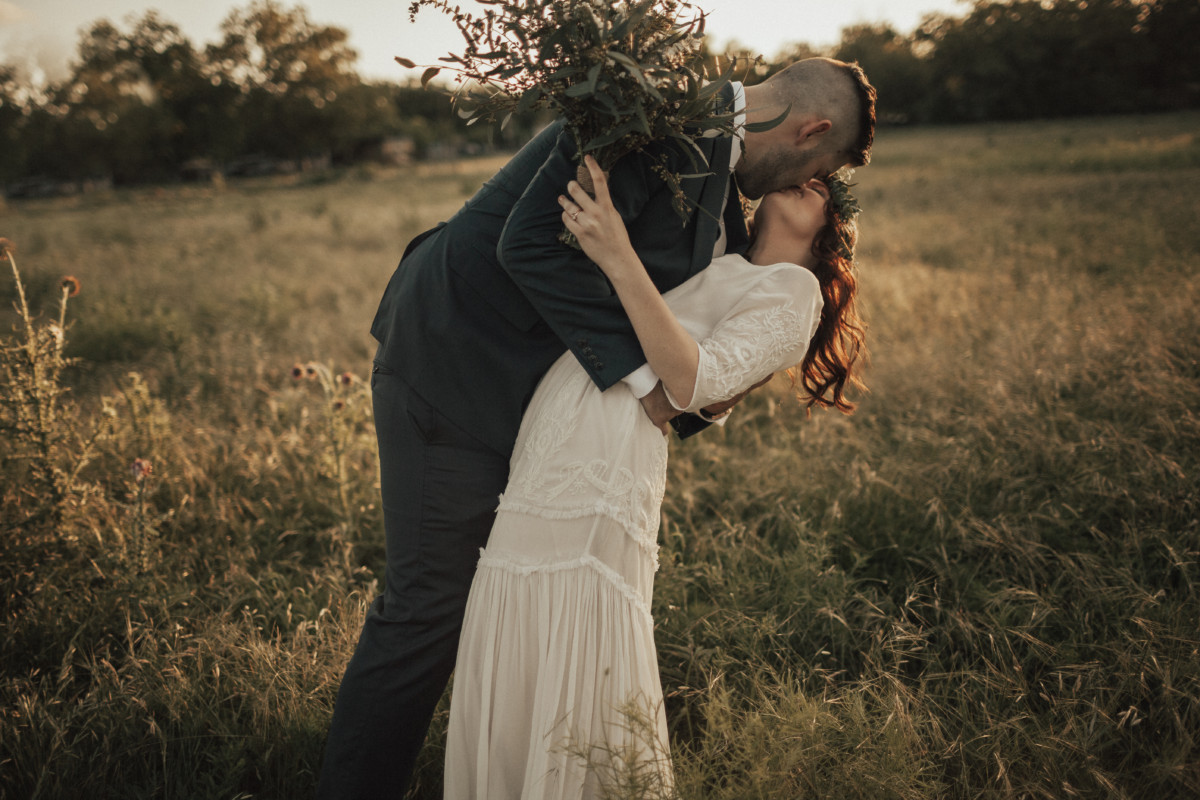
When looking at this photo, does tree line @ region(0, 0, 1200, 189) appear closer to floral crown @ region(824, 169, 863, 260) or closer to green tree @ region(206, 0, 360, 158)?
green tree @ region(206, 0, 360, 158)

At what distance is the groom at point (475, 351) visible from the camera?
1.49m

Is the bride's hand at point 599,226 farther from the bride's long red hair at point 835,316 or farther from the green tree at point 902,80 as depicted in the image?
the green tree at point 902,80

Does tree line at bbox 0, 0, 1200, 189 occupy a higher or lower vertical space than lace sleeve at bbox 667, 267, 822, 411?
higher

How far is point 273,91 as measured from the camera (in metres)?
36.9

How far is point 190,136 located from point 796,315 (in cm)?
4199

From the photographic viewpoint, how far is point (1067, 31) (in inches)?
1001

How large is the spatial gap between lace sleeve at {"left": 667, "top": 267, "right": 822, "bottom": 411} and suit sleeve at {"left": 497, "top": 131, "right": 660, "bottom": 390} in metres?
0.16

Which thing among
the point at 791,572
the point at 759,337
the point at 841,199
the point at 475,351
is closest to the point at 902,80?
the point at 791,572

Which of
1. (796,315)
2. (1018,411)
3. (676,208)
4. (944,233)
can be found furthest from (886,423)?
(944,233)

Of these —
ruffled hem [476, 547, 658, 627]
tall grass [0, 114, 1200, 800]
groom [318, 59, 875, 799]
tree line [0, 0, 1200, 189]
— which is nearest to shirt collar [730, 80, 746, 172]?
groom [318, 59, 875, 799]

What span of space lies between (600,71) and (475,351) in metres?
0.68

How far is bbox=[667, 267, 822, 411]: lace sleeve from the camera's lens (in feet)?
4.87

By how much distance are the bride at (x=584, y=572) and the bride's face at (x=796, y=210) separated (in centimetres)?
13

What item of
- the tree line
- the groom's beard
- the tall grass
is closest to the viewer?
the groom's beard
